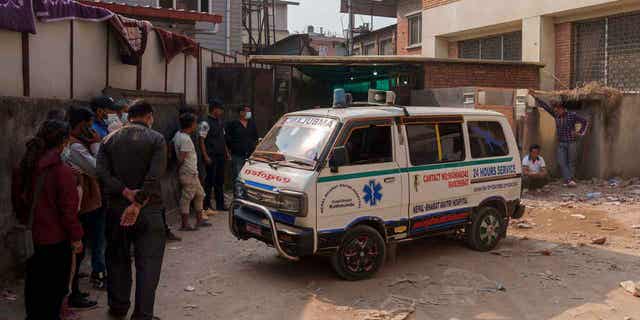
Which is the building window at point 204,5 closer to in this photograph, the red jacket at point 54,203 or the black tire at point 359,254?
the black tire at point 359,254

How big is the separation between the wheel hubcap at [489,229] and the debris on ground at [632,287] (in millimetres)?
1629

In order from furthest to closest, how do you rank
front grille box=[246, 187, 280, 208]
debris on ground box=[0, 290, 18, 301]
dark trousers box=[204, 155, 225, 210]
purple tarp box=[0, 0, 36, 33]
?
dark trousers box=[204, 155, 225, 210] < front grille box=[246, 187, 280, 208] < purple tarp box=[0, 0, 36, 33] < debris on ground box=[0, 290, 18, 301]

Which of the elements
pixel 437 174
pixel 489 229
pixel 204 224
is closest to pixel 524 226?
pixel 489 229

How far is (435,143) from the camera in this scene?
6410 mm

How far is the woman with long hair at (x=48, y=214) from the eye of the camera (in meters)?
4.00

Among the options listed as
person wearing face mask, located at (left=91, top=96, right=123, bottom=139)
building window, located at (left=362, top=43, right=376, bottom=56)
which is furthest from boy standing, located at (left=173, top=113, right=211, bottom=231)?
building window, located at (left=362, top=43, right=376, bottom=56)

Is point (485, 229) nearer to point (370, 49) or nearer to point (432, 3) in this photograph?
point (432, 3)

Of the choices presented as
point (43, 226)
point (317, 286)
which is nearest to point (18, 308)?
point (43, 226)

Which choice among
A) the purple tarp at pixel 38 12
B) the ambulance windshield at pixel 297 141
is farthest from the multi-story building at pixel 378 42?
the ambulance windshield at pixel 297 141

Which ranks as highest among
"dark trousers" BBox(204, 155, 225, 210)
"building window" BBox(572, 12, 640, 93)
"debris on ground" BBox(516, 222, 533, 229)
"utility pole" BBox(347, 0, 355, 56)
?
"utility pole" BBox(347, 0, 355, 56)

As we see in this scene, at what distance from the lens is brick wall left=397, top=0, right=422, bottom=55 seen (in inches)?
924

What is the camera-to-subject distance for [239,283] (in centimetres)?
578

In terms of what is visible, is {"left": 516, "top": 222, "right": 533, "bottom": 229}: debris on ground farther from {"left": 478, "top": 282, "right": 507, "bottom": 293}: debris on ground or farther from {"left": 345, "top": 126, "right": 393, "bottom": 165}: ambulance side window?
{"left": 345, "top": 126, "right": 393, "bottom": 165}: ambulance side window

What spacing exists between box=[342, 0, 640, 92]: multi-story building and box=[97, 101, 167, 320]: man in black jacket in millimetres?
13711
